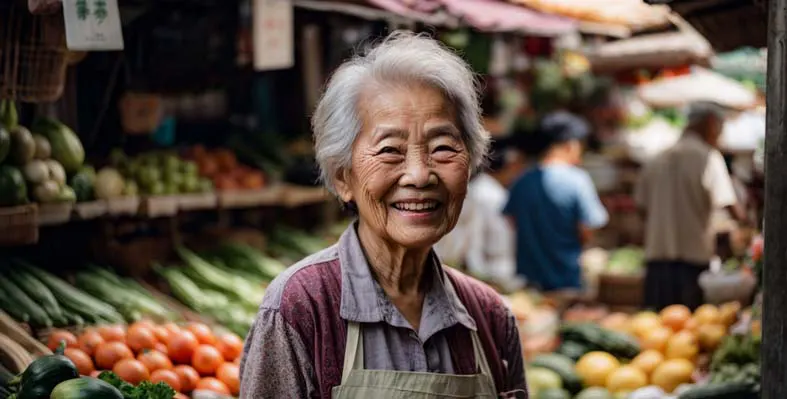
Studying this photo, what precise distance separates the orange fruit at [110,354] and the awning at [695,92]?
6800 mm

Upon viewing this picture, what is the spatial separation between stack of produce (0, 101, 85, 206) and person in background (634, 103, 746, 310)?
17.1 ft

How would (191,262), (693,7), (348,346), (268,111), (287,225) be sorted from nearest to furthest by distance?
1. (348,346)
2. (693,7)
3. (191,262)
4. (287,225)
5. (268,111)

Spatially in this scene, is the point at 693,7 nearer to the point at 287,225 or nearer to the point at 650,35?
the point at 287,225

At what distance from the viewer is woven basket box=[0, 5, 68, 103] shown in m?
3.88

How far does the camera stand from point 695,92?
31.8ft

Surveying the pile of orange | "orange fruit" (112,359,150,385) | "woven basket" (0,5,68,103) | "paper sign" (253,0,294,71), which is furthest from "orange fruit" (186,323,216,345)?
"paper sign" (253,0,294,71)

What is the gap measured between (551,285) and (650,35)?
248 cm

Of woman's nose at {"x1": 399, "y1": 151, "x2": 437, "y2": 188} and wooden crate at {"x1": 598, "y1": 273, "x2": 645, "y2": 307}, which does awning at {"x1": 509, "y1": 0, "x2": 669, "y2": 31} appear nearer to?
wooden crate at {"x1": 598, "y1": 273, "x2": 645, "y2": 307}

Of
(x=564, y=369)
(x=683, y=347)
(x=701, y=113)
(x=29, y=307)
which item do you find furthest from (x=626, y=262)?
(x=29, y=307)

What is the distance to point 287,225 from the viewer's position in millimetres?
7750

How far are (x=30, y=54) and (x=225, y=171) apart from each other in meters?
2.89

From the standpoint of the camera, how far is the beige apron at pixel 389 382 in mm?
2475

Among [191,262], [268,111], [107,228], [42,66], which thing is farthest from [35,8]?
[268,111]

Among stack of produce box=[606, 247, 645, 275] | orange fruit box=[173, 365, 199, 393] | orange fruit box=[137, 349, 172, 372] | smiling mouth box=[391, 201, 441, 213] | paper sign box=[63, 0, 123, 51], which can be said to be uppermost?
paper sign box=[63, 0, 123, 51]
